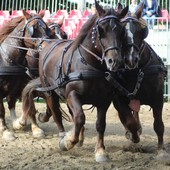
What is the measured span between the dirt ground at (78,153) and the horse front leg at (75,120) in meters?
0.23

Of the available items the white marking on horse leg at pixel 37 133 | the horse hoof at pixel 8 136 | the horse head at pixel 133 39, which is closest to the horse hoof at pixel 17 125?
the white marking on horse leg at pixel 37 133

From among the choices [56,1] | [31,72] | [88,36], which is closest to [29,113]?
[31,72]

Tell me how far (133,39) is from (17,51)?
8.28 feet

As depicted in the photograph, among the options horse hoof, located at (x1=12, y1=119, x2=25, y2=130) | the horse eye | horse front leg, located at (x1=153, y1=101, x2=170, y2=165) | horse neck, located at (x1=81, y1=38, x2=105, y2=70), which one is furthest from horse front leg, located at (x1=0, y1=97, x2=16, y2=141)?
the horse eye

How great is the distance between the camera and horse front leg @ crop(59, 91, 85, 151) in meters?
5.09

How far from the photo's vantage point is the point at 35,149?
618cm

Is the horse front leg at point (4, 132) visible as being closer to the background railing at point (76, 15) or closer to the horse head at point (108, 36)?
the horse head at point (108, 36)

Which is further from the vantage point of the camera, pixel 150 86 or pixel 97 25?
pixel 150 86

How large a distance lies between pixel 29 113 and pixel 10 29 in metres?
1.46

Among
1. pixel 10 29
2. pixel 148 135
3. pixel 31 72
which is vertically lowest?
pixel 148 135

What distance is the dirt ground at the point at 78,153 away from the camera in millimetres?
5078

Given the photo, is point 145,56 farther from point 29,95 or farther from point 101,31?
point 29,95

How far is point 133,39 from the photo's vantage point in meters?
5.14

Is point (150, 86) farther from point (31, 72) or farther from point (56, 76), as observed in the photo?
point (31, 72)
